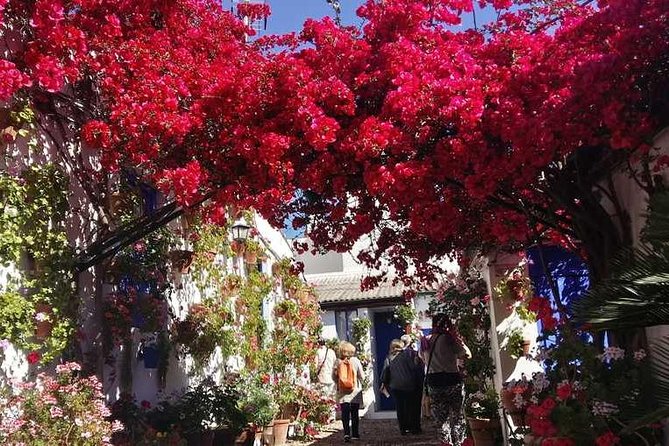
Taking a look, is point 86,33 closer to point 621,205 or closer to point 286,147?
point 286,147

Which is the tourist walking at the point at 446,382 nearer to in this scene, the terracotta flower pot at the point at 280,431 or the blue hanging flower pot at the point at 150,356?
the terracotta flower pot at the point at 280,431

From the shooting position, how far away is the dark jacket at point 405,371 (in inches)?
451

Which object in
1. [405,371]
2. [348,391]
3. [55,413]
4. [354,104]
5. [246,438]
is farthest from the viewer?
[405,371]

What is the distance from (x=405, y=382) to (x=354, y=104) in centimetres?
709

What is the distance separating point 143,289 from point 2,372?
91.4 inches

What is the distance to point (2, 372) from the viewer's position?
17.2 ft

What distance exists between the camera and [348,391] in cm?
1124

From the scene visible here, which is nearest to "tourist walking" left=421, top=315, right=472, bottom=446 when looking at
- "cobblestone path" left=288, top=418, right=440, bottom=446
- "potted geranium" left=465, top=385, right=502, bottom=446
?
"potted geranium" left=465, top=385, right=502, bottom=446

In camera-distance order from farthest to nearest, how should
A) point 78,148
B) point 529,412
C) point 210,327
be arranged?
1. point 210,327
2. point 78,148
3. point 529,412

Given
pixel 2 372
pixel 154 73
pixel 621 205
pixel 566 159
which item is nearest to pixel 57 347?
pixel 2 372

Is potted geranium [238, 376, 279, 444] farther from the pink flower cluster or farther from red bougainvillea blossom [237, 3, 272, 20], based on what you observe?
red bougainvillea blossom [237, 3, 272, 20]

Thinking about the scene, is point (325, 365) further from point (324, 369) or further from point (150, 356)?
point (150, 356)

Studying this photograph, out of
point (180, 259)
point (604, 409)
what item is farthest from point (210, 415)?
point (604, 409)

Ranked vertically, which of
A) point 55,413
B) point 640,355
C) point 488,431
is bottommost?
point 488,431
